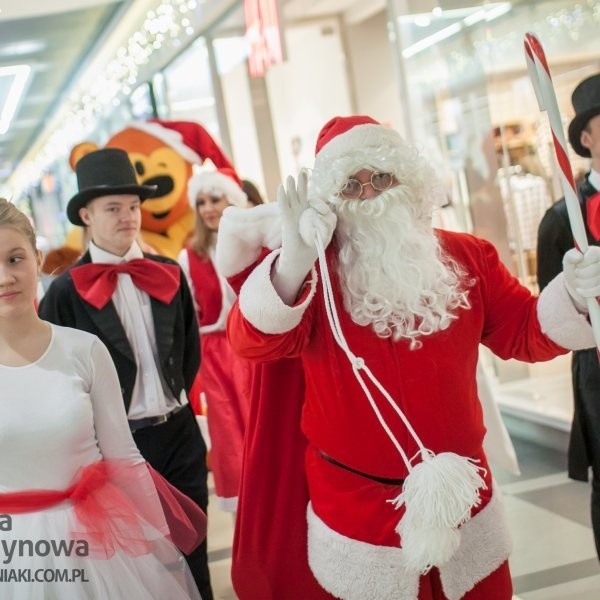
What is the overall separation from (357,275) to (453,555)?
75cm

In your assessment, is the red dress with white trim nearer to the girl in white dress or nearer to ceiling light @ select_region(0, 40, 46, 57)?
the girl in white dress

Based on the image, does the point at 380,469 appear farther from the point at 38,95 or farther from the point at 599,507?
the point at 38,95

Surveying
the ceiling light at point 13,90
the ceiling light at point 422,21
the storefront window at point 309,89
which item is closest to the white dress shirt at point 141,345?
the ceiling light at point 422,21

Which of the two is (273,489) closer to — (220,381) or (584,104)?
(584,104)

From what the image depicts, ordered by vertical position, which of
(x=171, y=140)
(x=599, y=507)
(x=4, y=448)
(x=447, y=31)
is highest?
(x=447, y=31)

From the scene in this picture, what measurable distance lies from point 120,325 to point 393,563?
1.51 meters

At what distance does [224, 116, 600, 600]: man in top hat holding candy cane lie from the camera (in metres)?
2.30

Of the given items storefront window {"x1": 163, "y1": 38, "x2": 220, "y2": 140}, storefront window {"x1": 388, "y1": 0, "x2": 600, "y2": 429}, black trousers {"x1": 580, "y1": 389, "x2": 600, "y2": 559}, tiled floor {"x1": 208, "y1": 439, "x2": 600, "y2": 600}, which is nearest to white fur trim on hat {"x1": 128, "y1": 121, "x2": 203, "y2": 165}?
storefront window {"x1": 388, "y1": 0, "x2": 600, "y2": 429}

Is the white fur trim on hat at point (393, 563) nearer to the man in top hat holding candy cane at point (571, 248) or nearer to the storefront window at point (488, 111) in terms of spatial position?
the man in top hat holding candy cane at point (571, 248)

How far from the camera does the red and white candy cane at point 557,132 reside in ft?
6.97

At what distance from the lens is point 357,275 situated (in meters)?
2.43

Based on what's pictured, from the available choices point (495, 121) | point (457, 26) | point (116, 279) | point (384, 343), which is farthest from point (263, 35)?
point (384, 343)

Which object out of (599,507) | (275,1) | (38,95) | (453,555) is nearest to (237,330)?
(453,555)

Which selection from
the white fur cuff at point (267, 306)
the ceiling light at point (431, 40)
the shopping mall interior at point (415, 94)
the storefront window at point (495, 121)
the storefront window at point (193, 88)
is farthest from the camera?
the storefront window at point (193, 88)
